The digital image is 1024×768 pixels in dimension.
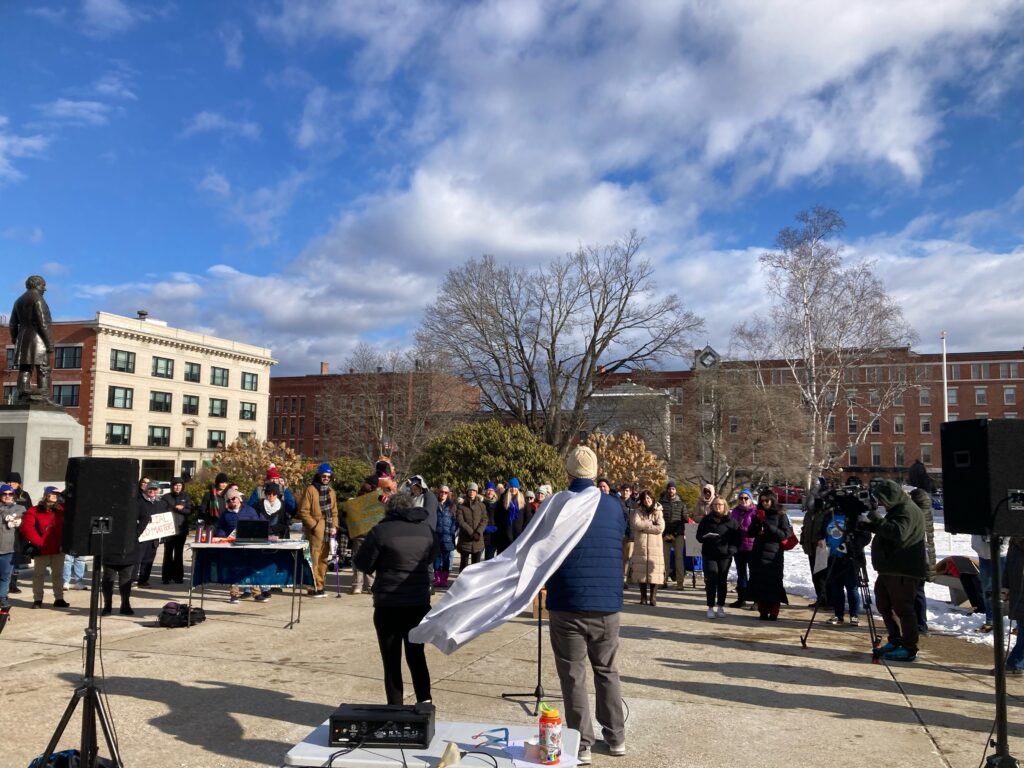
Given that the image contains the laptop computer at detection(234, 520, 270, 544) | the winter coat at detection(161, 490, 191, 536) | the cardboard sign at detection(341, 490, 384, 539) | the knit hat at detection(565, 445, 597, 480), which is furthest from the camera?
the winter coat at detection(161, 490, 191, 536)

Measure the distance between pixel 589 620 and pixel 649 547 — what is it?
7260mm

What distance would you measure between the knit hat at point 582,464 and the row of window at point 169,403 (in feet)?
211

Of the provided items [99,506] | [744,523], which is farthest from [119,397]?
[99,506]

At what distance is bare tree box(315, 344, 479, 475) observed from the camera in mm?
56125

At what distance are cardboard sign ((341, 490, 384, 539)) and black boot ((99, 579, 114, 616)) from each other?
3.07 metres

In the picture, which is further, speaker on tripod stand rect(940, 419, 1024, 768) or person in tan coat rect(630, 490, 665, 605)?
person in tan coat rect(630, 490, 665, 605)

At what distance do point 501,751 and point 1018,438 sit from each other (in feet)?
12.9

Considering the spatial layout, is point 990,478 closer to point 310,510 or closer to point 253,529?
point 253,529

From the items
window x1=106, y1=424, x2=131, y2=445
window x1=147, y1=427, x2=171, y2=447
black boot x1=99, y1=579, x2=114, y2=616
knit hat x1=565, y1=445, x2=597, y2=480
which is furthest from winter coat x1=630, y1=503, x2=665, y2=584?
window x1=147, y1=427, x2=171, y2=447

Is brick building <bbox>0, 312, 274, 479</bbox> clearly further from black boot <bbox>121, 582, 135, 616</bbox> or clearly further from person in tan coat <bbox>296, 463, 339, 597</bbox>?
black boot <bbox>121, 582, 135, 616</bbox>

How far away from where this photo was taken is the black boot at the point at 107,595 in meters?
9.58

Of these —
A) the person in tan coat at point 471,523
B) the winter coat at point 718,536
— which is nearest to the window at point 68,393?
the person in tan coat at point 471,523

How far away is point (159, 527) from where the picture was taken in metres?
11.1

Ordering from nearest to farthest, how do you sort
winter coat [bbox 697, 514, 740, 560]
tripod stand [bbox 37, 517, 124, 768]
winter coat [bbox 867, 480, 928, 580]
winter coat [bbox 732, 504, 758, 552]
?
tripod stand [bbox 37, 517, 124, 768]
winter coat [bbox 867, 480, 928, 580]
winter coat [bbox 697, 514, 740, 560]
winter coat [bbox 732, 504, 758, 552]
